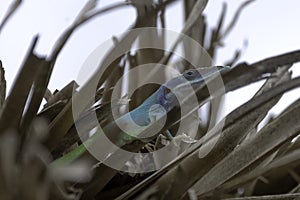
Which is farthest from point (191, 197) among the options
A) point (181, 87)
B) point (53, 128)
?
point (181, 87)

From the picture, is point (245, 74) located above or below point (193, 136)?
above

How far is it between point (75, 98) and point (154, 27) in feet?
1.00

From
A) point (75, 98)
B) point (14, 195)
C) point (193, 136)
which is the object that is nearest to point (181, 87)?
point (193, 136)

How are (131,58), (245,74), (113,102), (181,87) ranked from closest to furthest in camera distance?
(245,74)
(113,102)
(181,87)
(131,58)

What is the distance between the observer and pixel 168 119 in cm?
51

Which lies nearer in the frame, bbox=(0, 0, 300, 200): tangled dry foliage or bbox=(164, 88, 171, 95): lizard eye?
bbox=(0, 0, 300, 200): tangled dry foliage

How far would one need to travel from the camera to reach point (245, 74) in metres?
0.47

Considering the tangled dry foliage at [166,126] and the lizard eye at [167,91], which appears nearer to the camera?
the tangled dry foliage at [166,126]

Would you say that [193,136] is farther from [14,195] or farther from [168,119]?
[14,195]

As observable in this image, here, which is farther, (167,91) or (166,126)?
(167,91)

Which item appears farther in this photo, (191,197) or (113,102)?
(113,102)

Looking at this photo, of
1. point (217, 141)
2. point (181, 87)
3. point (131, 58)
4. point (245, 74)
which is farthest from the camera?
point (131, 58)

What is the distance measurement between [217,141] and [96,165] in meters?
0.12

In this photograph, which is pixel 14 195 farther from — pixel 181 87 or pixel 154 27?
pixel 154 27
